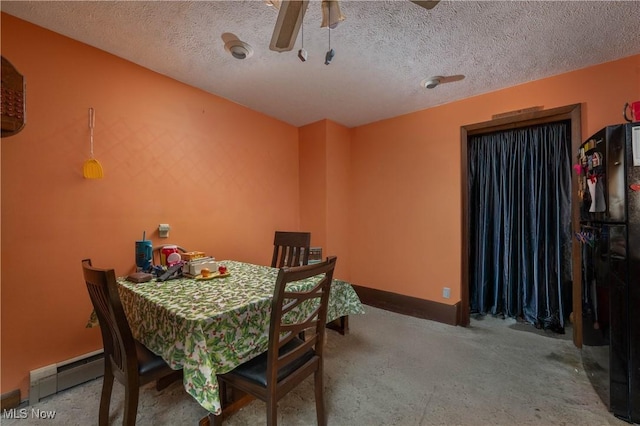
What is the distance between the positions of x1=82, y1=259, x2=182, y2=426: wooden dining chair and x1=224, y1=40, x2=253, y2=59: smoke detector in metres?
1.66

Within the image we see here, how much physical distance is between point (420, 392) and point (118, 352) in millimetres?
1816

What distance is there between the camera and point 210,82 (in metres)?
2.61

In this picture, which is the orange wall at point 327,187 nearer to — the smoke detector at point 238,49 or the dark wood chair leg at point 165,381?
the smoke detector at point 238,49

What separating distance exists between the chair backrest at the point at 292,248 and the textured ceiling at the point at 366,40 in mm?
1446

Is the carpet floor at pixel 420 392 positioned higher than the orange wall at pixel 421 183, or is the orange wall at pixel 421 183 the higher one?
the orange wall at pixel 421 183

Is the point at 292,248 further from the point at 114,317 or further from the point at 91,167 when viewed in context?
the point at 91,167

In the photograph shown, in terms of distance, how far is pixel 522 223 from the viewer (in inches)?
120

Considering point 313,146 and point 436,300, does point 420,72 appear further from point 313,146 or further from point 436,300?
point 436,300

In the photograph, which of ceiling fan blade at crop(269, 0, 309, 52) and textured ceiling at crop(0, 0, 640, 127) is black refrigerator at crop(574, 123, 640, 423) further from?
ceiling fan blade at crop(269, 0, 309, 52)

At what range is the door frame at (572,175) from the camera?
240 centimetres

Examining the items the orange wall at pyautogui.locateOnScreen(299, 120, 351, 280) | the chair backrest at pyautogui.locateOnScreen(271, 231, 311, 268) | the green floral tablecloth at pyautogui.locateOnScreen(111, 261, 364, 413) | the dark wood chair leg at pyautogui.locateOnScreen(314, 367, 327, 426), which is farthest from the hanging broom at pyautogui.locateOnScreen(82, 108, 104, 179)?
the orange wall at pyautogui.locateOnScreen(299, 120, 351, 280)

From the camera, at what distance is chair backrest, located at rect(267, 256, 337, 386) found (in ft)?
3.94

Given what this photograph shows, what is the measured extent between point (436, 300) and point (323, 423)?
6.81ft

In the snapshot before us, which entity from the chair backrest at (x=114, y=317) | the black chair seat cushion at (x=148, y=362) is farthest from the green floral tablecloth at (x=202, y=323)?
the chair backrest at (x=114, y=317)
